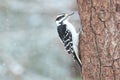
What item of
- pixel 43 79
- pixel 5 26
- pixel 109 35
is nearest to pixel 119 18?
pixel 109 35

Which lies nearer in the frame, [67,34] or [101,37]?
[101,37]

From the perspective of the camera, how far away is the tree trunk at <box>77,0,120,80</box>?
3.97 metres

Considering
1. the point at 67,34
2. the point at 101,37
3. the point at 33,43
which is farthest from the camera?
the point at 33,43

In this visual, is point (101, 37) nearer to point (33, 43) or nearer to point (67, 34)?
point (67, 34)

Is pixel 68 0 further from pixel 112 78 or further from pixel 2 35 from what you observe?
pixel 112 78

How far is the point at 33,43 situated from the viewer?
26.0ft

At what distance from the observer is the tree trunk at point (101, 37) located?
13.0ft

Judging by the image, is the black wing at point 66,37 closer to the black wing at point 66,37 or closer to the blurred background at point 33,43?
the black wing at point 66,37

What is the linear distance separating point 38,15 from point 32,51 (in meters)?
0.68

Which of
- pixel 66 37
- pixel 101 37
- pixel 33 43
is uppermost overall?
pixel 101 37

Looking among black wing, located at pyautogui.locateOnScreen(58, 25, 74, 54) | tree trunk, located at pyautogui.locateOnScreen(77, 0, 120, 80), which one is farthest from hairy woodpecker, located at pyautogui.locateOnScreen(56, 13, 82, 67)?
tree trunk, located at pyautogui.locateOnScreen(77, 0, 120, 80)

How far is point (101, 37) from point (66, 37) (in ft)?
3.37

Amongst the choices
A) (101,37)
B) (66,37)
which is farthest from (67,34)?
(101,37)

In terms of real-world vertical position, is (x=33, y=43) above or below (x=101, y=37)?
below
